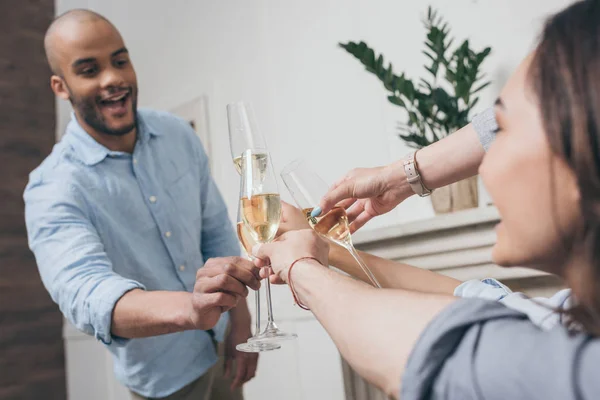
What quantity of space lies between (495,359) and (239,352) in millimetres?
1353

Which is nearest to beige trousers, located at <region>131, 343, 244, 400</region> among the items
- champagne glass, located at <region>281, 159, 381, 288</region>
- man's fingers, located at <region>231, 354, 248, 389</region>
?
man's fingers, located at <region>231, 354, 248, 389</region>

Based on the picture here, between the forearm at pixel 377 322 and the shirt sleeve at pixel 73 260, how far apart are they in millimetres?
824

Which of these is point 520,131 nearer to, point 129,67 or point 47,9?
point 129,67

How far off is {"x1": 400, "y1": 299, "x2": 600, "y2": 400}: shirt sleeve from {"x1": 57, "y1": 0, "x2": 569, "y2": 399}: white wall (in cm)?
145

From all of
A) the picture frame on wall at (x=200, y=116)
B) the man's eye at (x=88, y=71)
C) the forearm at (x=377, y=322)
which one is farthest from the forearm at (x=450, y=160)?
the picture frame on wall at (x=200, y=116)

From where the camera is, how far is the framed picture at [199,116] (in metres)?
2.96

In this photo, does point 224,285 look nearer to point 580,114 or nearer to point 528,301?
point 528,301

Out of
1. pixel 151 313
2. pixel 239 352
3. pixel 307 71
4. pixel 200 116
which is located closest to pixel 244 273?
pixel 151 313

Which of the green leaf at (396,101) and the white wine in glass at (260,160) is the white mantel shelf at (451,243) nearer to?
the green leaf at (396,101)

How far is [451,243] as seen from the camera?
5.71ft

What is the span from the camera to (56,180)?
174 cm

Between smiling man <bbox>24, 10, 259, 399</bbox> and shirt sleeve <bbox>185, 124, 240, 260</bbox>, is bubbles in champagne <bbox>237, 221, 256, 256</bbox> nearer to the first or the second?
smiling man <bbox>24, 10, 259, 399</bbox>

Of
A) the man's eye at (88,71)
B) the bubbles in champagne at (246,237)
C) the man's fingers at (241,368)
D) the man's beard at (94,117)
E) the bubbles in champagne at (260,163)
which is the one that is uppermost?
the man's eye at (88,71)

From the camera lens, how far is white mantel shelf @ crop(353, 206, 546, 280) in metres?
1.65
